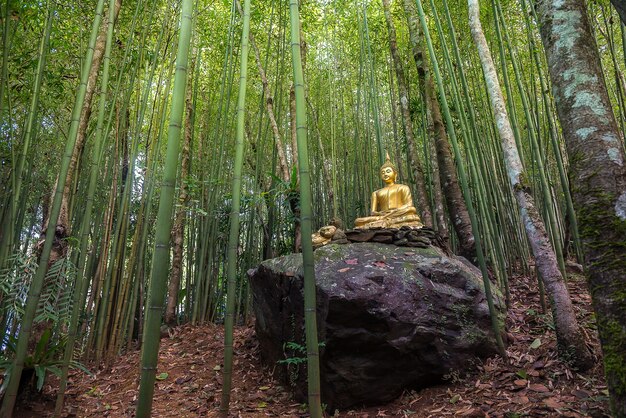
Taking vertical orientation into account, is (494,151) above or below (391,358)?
above

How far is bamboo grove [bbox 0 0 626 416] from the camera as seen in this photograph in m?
1.93

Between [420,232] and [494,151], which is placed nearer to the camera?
[420,232]

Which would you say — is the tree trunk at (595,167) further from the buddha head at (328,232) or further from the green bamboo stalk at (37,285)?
the green bamboo stalk at (37,285)

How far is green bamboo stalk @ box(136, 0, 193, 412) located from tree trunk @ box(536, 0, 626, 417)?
161 centimetres

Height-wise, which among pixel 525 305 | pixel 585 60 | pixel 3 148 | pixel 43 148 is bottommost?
pixel 525 305

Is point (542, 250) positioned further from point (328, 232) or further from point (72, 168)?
point (72, 168)

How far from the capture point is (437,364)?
111 inches

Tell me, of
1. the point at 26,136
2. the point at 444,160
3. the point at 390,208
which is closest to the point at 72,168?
the point at 26,136

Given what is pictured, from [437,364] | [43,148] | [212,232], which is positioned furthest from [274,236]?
[43,148]

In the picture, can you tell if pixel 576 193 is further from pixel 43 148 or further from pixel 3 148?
pixel 43 148

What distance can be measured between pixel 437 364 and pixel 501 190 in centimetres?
321

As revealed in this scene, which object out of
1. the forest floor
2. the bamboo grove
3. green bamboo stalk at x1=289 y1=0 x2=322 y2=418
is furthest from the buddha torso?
green bamboo stalk at x1=289 y1=0 x2=322 y2=418

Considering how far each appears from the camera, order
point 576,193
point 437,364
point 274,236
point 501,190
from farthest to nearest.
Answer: point 274,236 < point 501,190 < point 437,364 < point 576,193

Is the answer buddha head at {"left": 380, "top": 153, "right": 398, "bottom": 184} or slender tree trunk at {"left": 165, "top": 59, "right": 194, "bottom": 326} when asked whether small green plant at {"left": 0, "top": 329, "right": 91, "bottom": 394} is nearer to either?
slender tree trunk at {"left": 165, "top": 59, "right": 194, "bottom": 326}
